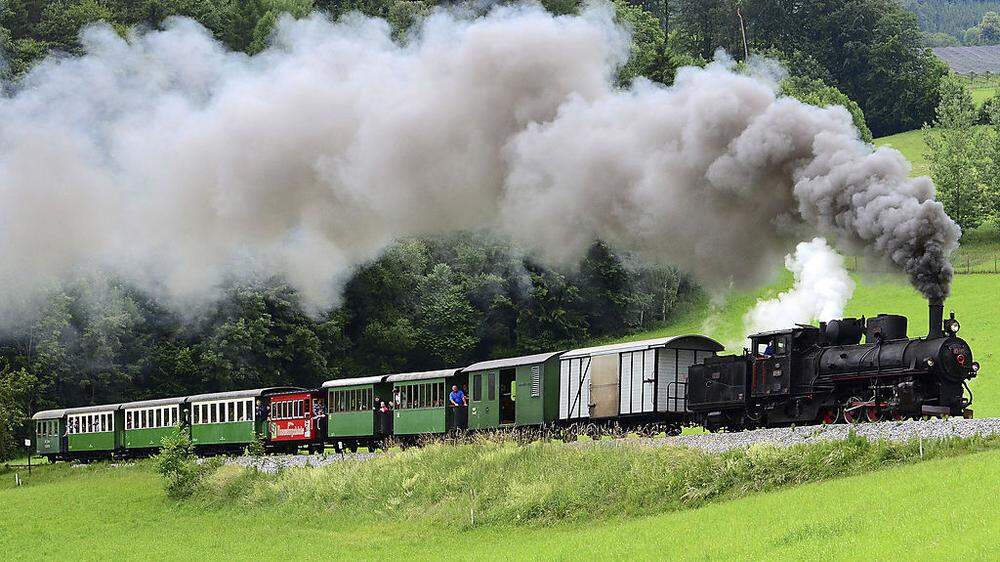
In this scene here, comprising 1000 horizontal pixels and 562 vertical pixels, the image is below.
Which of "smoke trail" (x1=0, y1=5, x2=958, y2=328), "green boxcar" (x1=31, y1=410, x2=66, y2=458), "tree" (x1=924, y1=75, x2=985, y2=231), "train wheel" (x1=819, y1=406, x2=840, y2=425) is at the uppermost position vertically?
"tree" (x1=924, y1=75, x2=985, y2=231)

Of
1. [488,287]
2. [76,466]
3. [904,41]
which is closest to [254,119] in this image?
[76,466]

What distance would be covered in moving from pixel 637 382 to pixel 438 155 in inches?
320

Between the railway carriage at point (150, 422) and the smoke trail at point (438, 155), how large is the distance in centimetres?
1441

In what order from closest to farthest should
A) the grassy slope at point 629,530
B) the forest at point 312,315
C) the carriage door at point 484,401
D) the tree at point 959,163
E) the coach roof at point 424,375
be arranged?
the grassy slope at point 629,530
the carriage door at point 484,401
the coach roof at point 424,375
the forest at point 312,315
the tree at point 959,163

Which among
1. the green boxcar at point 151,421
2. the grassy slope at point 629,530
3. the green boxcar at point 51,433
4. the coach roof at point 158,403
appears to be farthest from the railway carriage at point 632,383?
the green boxcar at point 51,433

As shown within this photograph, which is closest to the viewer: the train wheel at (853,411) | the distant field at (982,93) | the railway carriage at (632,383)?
the train wheel at (853,411)

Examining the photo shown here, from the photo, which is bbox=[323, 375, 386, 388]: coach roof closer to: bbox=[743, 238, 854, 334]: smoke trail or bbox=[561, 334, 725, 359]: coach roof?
bbox=[561, 334, 725, 359]: coach roof

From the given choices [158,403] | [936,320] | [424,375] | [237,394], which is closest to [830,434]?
[936,320]

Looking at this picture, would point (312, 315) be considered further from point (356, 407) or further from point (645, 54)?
point (356, 407)

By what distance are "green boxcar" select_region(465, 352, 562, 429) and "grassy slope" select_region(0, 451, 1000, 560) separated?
24.4 ft

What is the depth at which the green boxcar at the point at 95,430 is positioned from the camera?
4922 centimetres

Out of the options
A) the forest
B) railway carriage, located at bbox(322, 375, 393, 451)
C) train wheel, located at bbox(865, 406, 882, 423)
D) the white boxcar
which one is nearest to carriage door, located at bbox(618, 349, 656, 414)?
the white boxcar

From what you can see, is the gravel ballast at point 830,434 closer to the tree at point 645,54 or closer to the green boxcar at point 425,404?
the green boxcar at point 425,404

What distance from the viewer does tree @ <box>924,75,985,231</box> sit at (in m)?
80.0
